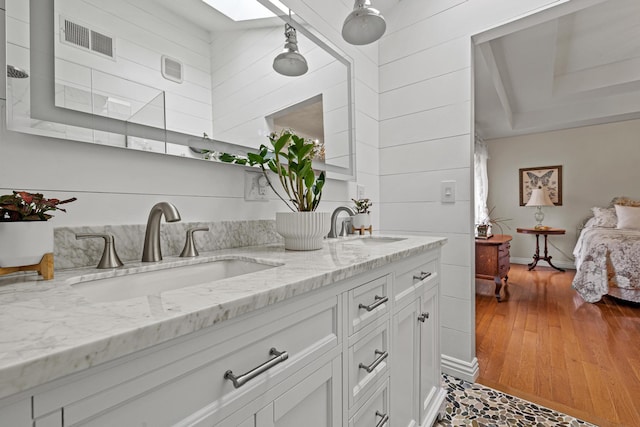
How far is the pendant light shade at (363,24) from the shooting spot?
136cm

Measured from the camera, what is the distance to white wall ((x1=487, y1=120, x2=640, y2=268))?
14.9 ft

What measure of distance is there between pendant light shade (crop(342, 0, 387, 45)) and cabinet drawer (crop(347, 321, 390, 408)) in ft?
4.39

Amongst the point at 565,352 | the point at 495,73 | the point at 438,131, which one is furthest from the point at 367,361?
the point at 495,73

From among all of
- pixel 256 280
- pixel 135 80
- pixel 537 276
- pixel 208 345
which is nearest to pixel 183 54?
pixel 135 80

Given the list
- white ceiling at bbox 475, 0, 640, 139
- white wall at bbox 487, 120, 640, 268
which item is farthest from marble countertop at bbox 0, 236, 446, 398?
white wall at bbox 487, 120, 640, 268

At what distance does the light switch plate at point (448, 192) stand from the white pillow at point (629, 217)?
4.04m

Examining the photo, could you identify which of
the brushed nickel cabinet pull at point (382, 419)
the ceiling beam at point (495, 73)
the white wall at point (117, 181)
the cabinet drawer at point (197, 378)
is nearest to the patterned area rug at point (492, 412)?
the brushed nickel cabinet pull at point (382, 419)

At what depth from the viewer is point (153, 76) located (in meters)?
0.93

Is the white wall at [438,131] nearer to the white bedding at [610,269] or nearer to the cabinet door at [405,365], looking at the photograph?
the cabinet door at [405,365]

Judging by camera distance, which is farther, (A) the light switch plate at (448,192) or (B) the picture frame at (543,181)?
(B) the picture frame at (543,181)

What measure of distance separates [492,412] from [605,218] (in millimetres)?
4453

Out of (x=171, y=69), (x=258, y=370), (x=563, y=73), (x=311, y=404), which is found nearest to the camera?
(x=258, y=370)

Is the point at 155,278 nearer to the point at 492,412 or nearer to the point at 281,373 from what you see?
the point at 281,373

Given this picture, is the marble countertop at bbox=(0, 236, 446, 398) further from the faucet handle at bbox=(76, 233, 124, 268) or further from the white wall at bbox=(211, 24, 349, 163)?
the white wall at bbox=(211, 24, 349, 163)
